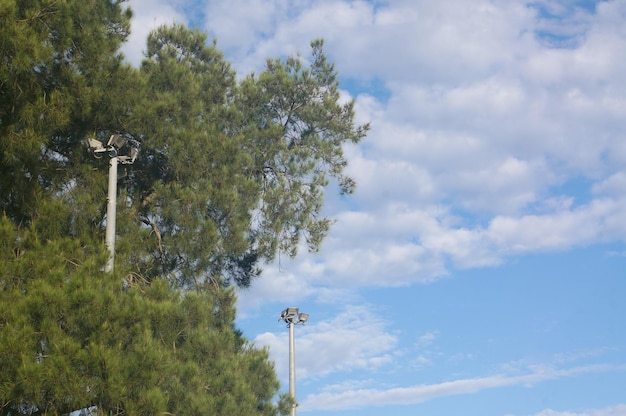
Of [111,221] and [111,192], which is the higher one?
[111,192]

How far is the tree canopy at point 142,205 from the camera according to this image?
401 inches

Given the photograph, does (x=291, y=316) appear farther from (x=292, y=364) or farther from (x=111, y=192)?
(x=111, y=192)

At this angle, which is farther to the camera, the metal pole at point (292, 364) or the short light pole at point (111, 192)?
the metal pole at point (292, 364)

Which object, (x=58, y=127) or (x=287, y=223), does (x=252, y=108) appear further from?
(x=58, y=127)

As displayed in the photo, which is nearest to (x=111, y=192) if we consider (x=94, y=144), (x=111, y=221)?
(x=111, y=221)

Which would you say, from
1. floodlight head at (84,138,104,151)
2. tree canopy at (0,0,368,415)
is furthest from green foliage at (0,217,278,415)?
floodlight head at (84,138,104,151)

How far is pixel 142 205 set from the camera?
16781 mm

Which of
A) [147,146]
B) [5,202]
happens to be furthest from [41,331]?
[147,146]

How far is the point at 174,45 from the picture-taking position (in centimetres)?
2236

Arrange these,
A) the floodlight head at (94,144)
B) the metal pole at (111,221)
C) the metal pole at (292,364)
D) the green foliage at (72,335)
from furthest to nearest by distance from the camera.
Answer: the metal pole at (292,364) → the floodlight head at (94,144) → the metal pole at (111,221) → the green foliage at (72,335)

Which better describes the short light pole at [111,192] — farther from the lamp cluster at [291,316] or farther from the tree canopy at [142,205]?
the lamp cluster at [291,316]

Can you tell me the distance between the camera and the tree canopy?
10188 millimetres

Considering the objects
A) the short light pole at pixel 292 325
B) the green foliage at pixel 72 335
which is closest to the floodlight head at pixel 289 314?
the short light pole at pixel 292 325

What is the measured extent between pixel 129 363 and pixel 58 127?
4.17 meters
